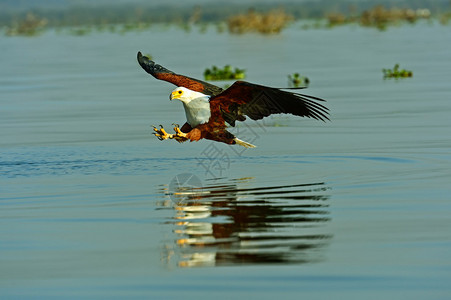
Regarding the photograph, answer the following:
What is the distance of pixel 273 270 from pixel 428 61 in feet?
71.4

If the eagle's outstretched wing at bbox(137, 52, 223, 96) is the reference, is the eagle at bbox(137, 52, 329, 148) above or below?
below

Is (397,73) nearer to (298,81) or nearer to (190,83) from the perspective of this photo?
(298,81)

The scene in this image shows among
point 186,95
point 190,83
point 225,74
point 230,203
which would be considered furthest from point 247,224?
point 225,74

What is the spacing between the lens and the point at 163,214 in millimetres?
8648

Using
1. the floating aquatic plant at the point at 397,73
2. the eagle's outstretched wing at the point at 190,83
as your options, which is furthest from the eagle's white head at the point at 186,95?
the floating aquatic plant at the point at 397,73

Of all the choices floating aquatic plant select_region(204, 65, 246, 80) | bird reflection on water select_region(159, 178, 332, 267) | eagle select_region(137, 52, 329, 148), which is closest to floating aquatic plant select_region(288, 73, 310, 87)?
floating aquatic plant select_region(204, 65, 246, 80)

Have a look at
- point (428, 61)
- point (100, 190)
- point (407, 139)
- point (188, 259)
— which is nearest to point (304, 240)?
point (188, 259)

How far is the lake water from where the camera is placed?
6.41 meters

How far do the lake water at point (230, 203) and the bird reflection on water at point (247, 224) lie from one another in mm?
17

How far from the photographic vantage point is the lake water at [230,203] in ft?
21.0

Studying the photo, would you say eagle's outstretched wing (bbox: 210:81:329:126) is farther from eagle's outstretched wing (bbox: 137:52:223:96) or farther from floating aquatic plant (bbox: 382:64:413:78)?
floating aquatic plant (bbox: 382:64:413:78)

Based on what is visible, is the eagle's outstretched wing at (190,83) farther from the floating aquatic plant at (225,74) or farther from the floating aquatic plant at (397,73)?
the floating aquatic plant at (397,73)

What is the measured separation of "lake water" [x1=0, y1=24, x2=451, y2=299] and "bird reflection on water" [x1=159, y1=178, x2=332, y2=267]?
0.06 feet

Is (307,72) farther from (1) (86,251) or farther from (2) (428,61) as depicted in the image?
(1) (86,251)
